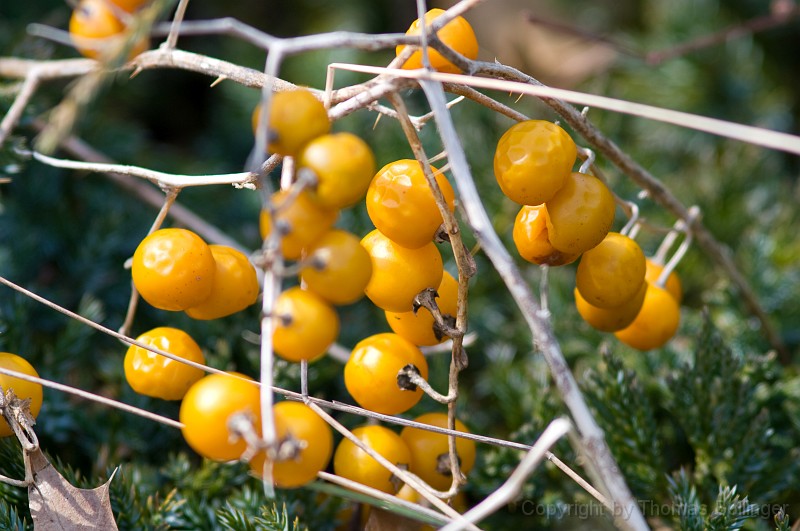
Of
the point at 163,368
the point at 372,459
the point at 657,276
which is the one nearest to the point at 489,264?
the point at 657,276

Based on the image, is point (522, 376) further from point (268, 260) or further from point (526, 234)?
point (268, 260)

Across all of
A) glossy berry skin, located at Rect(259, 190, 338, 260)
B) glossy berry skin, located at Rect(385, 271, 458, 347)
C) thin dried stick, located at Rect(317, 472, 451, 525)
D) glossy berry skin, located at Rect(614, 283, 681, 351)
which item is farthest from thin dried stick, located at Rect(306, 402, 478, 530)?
glossy berry skin, located at Rect(614, 283, 681, 351)

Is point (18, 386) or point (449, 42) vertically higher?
point (449, 42)

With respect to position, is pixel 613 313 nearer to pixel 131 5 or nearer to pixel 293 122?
pixel 293 122

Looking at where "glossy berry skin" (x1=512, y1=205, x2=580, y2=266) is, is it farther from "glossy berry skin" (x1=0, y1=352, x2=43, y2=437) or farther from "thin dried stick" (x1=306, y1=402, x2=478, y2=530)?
"glossy berry skin" (x1=0, y1=352, x2=43, y2=437)

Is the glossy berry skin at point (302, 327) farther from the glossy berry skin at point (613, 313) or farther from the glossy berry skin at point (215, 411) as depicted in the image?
the glossy berry skin at point (613, 313)
